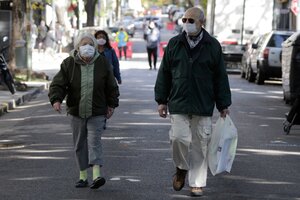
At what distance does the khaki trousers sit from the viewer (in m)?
9.37

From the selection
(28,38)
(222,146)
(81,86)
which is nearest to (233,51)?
(28,38)

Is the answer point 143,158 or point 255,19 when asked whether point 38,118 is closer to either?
point 143,158

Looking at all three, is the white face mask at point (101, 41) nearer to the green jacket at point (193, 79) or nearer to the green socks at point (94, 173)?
the green socks at point (94, 173)

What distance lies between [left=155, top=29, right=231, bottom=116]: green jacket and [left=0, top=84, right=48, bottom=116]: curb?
34.6ft

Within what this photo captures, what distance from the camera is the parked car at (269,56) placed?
29.2 meters

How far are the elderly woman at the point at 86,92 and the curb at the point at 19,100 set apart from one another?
9.80m

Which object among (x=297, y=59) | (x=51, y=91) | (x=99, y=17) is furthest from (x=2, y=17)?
(x=99, y=17)

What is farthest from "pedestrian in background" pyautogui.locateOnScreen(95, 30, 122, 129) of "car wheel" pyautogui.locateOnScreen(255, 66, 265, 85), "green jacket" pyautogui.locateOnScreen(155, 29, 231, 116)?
"car wheel" pyautogui.locateOnScreen(255, 66, 265, 85)

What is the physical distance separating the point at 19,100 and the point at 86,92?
12.6m

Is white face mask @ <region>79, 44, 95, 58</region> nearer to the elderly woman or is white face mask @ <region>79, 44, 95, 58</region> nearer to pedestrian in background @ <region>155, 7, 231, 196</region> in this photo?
the elderly woman

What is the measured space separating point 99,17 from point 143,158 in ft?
196

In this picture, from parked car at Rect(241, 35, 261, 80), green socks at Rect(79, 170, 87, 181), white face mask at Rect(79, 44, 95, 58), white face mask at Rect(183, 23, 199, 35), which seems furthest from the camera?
parked car at Rect(241, 35, 261, 80)

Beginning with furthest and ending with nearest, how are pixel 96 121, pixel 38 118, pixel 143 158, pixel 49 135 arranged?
pixel 38 118 → pixel 49 135 → pixel 143 158 → pixel 96 121

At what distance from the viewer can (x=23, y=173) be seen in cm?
1124
